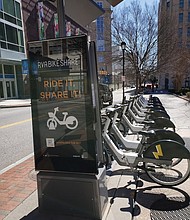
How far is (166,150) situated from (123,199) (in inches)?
37.0

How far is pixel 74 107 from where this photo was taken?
2.35 m

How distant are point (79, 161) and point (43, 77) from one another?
3.47 feet

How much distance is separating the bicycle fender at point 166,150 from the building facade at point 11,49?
21.6 meters

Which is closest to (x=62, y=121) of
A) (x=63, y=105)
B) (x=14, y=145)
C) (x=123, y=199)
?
(x=63, y=105)

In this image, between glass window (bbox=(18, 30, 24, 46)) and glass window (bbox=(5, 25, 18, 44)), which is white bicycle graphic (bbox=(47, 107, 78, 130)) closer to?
glass window (bbox=(5, 25, 18, 44))

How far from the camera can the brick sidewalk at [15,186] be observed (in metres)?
2.87

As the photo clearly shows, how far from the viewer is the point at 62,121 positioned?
2.39 metres

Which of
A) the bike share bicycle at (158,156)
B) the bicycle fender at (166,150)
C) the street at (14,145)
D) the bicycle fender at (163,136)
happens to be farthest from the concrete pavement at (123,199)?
the street at (14,145)

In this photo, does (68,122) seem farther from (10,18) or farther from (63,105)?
(10,18)

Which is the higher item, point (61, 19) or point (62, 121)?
point (61, 19)

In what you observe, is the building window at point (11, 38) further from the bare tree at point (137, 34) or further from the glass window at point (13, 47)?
the bare tree at point (137, 34)

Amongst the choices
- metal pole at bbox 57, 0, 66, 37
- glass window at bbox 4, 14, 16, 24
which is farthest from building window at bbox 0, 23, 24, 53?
metal pole at bbox 57, 0, 66, 37

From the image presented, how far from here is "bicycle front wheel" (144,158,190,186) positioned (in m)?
3.21

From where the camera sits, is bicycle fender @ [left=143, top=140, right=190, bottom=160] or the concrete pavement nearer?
the concrete pavement
